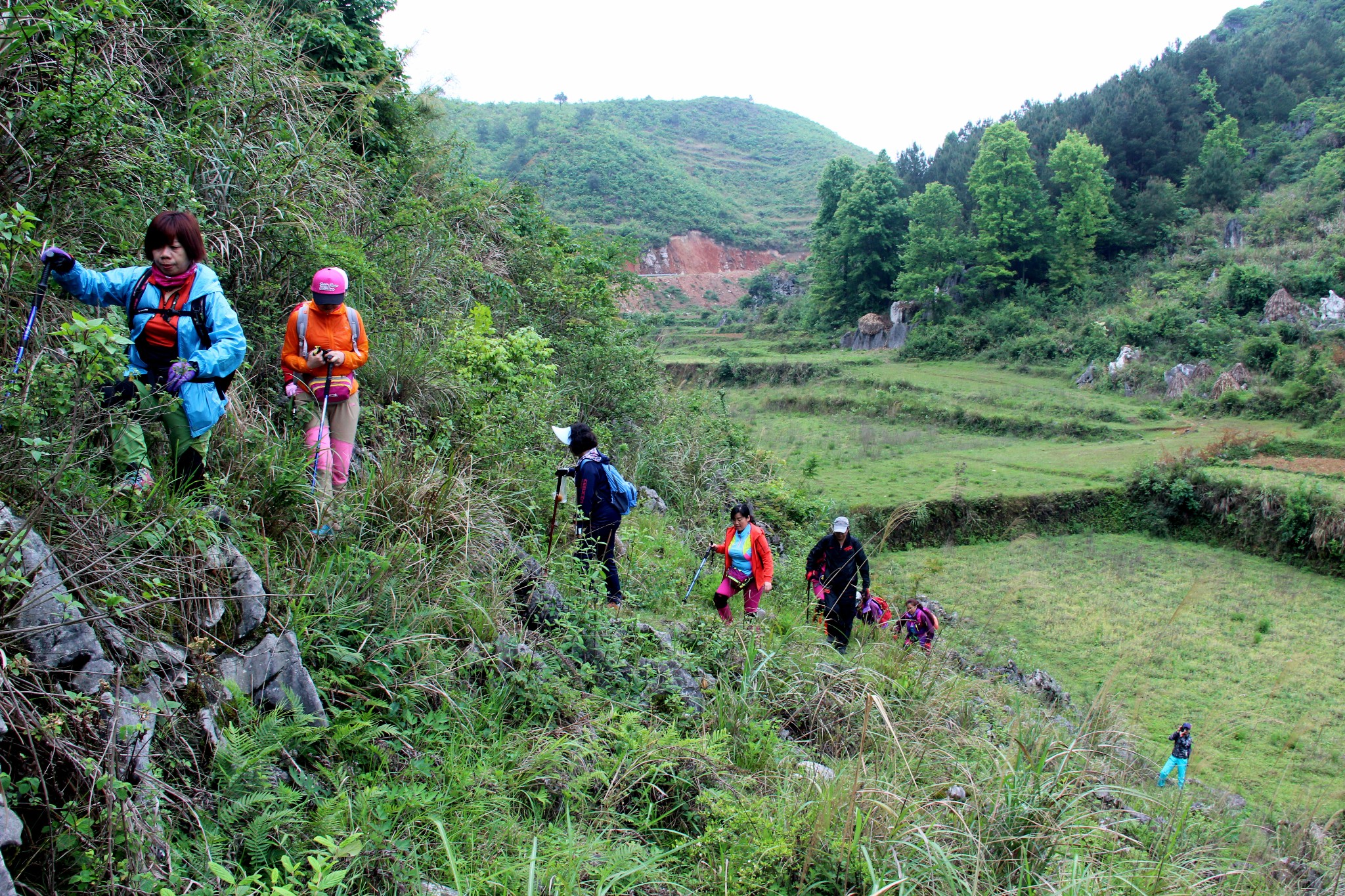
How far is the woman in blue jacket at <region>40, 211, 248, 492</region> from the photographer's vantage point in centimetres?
284

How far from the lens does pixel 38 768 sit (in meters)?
1.84

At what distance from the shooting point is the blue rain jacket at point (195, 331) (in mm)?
2855

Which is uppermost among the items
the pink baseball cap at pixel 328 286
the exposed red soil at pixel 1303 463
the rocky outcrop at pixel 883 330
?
the rocky outcrop at pixel 883 330

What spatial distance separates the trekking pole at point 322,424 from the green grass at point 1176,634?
4936 mm

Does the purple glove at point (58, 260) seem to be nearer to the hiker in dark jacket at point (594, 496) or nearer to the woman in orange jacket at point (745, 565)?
the hiker in dark jacket at point (594, 496)

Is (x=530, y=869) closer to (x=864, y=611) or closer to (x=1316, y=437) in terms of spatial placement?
(x=864, y=611)

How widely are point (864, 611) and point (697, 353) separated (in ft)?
102

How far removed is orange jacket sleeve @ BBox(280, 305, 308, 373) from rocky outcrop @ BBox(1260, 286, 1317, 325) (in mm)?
30476

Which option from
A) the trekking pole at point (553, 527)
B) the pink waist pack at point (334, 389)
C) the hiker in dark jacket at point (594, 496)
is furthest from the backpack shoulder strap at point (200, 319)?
the hiker in dark jacket at point (594, 496)

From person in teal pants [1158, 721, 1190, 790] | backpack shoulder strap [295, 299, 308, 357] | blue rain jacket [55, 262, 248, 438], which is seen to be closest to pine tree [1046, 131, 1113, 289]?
person in teal pants [1158, 721, 1190, 790]

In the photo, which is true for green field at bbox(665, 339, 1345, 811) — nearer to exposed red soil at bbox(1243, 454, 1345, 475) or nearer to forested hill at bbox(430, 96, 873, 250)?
exposed red soil at bbox(1243, 454, 1345, 475)

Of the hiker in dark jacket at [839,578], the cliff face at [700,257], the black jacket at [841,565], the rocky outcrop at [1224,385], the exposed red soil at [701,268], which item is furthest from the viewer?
the cliff face at [700,257]

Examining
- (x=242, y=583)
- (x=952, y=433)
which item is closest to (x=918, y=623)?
(x=242, y=583)

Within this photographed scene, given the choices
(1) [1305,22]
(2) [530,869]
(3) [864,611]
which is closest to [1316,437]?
(3) [864,611]
